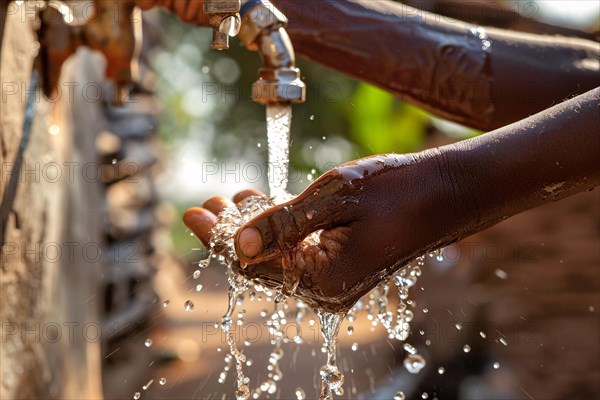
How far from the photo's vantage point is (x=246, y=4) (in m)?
1.51

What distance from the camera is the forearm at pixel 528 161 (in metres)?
1.32

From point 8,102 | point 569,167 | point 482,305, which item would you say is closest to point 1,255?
point 8,102

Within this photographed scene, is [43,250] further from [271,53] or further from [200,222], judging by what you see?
[271,53]

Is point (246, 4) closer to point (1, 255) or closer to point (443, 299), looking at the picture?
point (1, 255)

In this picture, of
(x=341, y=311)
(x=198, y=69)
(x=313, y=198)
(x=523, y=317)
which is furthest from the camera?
(x=198, y=69)

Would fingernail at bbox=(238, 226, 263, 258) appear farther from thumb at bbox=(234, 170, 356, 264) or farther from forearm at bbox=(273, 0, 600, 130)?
forearm at bbox=(273, 0, 600, 130)

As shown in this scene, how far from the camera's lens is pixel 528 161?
4.35 ft

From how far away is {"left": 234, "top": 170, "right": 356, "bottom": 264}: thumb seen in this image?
1232 mm

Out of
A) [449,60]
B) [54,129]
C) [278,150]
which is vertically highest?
[449,60]

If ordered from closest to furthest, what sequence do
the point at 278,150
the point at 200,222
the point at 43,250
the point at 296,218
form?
the point at 296,218, the point at 200,222, the point at 278,150, the point at 43,250

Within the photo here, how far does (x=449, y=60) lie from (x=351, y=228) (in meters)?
1.01

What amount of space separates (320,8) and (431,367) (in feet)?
11.4

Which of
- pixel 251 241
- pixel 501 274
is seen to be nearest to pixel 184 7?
pixel 251 241

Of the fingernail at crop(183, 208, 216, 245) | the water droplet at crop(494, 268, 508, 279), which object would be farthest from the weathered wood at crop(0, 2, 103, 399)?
the water droplet at crop(494, 268, 508, 279)
